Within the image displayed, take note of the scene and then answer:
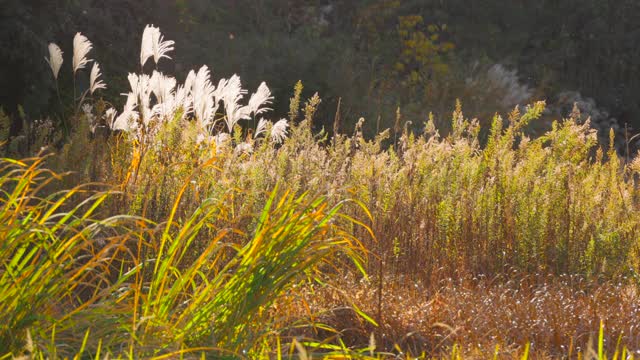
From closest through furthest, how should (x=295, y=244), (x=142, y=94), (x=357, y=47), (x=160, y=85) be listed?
(x=295, y=244)
(x=142, y=94)
(x=160, y=85)
(x=357, y=47)

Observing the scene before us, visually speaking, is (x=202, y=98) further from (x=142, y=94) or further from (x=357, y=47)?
(x=357, y=47)

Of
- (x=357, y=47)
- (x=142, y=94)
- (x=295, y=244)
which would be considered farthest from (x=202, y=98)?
(x=357, y=47)

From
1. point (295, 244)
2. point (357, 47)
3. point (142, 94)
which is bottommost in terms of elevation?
point (295, 244)

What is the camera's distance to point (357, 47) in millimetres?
15016

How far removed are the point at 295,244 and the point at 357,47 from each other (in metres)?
12.1

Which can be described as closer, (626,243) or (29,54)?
(626,243)

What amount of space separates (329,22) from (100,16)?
6.15 metres

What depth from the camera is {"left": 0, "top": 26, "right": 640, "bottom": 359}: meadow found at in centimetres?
305

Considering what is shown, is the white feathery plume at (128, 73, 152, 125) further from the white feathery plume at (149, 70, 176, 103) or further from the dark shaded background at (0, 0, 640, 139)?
the dark shaded background at (0, 0, 640, 139)

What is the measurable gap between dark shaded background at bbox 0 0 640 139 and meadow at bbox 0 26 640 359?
Result: 4.29m

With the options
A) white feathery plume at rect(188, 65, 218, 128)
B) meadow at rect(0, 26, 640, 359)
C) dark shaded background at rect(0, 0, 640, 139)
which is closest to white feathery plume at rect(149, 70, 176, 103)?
meadow at rect(0, 26, 640, 359)

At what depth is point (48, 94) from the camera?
8.73 m

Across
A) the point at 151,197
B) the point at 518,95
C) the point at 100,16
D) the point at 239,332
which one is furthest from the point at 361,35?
the point at 239,332

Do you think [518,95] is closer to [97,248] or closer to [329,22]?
[329,22]
